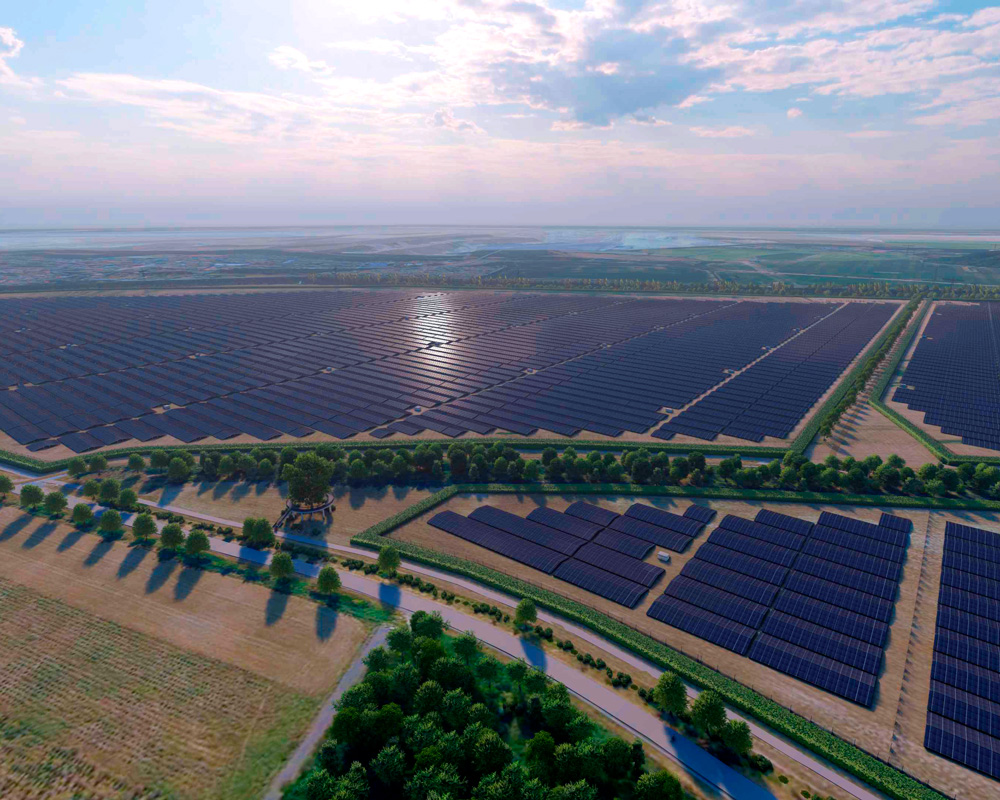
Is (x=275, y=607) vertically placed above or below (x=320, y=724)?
below

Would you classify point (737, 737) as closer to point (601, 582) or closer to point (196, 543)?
point (601, 582)

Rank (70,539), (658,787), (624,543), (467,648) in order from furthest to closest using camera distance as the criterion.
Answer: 1. (70,539)
2. (624,543)
3. (467,648)
4. (658,787)

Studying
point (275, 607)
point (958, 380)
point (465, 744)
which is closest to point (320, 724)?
point (465, 744)

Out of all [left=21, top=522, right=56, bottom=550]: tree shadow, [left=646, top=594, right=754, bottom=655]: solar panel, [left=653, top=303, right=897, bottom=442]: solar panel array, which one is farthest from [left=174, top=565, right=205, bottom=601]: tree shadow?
[left=653, top=303, right=897, bottom=442]: solar panel array

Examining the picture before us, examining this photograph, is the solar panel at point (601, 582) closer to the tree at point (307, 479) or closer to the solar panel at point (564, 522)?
the solar panel at point (564, 522)

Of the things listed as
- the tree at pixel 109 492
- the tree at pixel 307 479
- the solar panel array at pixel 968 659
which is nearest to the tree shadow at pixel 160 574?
the tree at pixel 307 479

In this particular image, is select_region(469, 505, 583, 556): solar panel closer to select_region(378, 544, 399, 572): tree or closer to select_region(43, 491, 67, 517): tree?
select_region(378, 544, 399, 572): tree

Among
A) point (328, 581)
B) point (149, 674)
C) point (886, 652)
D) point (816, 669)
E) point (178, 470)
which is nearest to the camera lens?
point (149, 674)
